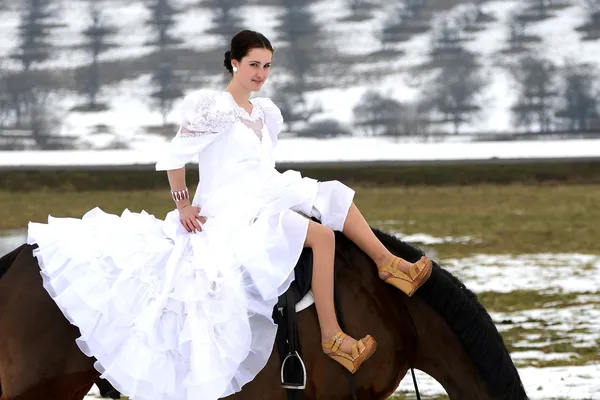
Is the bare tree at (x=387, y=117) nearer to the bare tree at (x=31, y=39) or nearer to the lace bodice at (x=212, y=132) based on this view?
the bare tree at (x=31, y=39)

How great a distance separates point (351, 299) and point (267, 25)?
156100mm

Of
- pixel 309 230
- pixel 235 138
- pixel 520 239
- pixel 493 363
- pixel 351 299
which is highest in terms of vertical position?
pixel 235 138

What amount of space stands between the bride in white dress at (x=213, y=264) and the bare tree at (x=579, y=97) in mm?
129974

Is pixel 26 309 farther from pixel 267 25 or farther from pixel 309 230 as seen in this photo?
pixel 267 25

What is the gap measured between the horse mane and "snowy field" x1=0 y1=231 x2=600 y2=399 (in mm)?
3376

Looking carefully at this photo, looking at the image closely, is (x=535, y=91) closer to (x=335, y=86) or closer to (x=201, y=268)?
Answer: (x=335, y=86)

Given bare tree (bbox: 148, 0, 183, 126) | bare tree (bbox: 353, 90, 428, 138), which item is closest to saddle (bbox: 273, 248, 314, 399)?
bare tree (bbox: 353, 90, 428, 138)

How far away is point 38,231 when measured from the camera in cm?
492

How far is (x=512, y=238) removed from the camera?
27.2 metres

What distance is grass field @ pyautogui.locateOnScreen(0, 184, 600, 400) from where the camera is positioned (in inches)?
460

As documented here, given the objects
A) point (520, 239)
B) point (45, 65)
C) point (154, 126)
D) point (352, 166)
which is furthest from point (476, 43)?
point (520, 239)

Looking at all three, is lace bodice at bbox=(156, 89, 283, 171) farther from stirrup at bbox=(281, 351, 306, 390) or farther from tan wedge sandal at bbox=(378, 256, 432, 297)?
stirrup at bbox=(281, 351, 306, 390)

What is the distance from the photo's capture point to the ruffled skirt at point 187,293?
4.55 meters

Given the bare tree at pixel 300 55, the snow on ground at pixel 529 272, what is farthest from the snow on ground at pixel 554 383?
the bare tree at pixel 300 55
